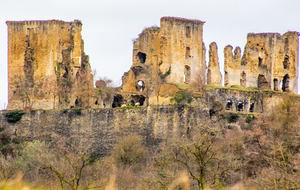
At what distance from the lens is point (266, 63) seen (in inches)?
2099

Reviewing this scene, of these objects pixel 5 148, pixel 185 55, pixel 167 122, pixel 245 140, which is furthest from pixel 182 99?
pixel 5 148

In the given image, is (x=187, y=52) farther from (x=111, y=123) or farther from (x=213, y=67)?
(x=111, y=123)

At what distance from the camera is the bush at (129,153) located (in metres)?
40.5

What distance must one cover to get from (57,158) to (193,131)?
8307 mm

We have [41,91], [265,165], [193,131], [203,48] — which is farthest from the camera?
[203,48]

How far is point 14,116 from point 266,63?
20.7m

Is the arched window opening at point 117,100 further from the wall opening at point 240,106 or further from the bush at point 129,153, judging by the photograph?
the bush at point 129,153

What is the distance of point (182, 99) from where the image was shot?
1684 inches

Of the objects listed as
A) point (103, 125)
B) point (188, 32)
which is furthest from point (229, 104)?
point (103, 125)

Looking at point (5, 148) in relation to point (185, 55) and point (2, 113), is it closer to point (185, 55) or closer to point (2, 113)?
point (2, 113)

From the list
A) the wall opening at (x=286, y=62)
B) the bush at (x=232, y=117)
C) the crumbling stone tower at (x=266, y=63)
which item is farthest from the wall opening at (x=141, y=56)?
the wall opening at (x=286, y=62)

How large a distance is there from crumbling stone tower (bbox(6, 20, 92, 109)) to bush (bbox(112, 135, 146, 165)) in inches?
327

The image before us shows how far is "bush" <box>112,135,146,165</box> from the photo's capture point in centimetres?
4053

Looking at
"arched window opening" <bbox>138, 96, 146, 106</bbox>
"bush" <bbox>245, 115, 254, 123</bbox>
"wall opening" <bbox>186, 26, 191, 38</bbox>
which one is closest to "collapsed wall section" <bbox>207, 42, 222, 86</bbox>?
"wall opening" <bbox>186, 26, 191, 38</bbox>
